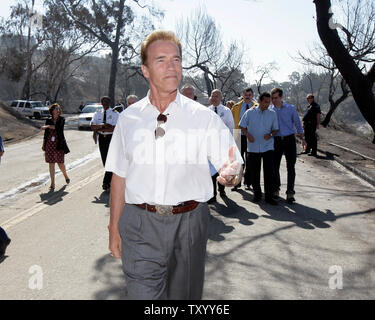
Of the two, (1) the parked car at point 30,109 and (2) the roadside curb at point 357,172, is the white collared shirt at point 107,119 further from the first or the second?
(1) the parked car at point 30,109

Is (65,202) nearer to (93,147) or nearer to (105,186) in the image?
(105,186)

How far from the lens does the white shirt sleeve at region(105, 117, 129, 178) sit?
2672 mm

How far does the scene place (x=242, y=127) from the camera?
27.6ft

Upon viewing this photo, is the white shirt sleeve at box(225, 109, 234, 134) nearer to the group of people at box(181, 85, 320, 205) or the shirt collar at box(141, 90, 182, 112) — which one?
the group of people at box(181, 85, 320, 205)

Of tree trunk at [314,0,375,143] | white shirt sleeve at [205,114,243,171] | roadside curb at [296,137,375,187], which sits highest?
tree trunk at [314,0,375,143]

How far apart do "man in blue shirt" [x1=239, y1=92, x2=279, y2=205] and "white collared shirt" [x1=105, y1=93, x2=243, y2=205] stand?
18.3 feet

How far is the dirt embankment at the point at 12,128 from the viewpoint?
2302 centimetres

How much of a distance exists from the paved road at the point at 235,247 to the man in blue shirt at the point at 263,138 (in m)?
0.35

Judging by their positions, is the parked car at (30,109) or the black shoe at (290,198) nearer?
the black shoe at (290,198)

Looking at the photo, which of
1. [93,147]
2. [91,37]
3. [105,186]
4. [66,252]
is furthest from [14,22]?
[66,252]

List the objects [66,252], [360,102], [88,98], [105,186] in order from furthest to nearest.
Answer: [88,98] → [105,186] → [360,102] → [66,252]

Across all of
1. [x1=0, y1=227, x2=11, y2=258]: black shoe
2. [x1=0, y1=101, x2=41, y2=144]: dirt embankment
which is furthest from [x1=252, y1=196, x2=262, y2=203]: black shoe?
[x1=0, y1=101, x2=41, y2=144]: dirt embankment

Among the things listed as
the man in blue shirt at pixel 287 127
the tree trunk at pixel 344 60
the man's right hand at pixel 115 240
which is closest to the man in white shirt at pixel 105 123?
the man in blue shirt at pixel 287 127

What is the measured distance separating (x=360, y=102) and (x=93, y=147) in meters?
12.5
